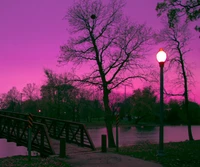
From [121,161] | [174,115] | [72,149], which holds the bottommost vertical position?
[121,161]

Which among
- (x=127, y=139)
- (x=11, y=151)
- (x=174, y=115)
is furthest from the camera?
(x=174, y=115)

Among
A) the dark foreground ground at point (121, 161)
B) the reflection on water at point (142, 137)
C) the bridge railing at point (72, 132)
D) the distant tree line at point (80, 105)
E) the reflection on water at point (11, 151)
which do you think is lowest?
the reflection on water at point (11, 151)

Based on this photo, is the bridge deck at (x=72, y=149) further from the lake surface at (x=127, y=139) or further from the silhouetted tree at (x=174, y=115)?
the silhouetted tree at (x=174, y=115)

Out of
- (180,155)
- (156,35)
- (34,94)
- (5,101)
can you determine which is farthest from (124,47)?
(5,101)

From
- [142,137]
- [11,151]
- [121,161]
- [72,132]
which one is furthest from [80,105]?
[121,161]

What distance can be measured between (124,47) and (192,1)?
31.2 feet

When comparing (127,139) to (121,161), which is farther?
(127,139)

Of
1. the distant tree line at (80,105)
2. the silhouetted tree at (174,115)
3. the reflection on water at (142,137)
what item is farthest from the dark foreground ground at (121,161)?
the silhouetted tree at (174,115)

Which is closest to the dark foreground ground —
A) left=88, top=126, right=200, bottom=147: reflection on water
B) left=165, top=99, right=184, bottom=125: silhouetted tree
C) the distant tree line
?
left=88, top=126, right=200, bottom=147: reflection on water

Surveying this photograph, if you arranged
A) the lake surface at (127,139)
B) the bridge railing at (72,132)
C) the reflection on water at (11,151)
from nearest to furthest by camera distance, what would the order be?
the bridge railing at (72,132) < the reflection on water at (11,151) < the lake surface at (127,139)

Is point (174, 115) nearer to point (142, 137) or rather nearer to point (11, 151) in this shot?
point (142, 137)

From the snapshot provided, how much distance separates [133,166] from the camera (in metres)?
10.6

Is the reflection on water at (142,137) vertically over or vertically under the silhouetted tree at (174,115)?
under

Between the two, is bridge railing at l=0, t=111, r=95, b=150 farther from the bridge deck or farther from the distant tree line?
the distant tree line
